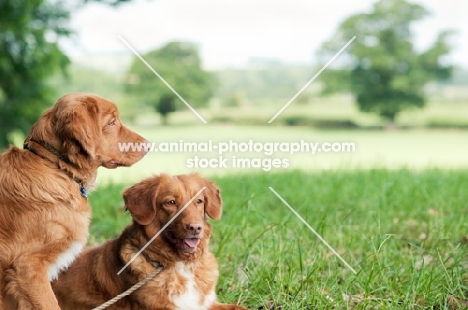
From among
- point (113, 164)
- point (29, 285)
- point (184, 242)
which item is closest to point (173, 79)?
point (113, 164)

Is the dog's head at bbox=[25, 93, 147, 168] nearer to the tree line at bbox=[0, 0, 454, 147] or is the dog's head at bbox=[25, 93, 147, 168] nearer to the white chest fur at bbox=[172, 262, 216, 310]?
the white chest fur at bbox=[172, 262, 216, 310]

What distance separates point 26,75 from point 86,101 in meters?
10.5

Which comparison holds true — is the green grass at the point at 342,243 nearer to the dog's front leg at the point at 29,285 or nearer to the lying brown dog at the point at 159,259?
the lying brown dog at the point at 159,259

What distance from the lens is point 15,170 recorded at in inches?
135

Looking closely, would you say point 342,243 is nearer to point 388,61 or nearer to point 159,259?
point 159,259

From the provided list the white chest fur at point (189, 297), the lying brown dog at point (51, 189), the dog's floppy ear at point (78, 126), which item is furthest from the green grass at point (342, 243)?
the dog's floppy ear at point (78, 126)

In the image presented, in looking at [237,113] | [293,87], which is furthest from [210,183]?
[293,87]

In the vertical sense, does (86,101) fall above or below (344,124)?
above

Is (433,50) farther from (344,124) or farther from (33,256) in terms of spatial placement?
(33,256)

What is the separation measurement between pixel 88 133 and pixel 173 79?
14.9 meters

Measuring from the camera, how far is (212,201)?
3463mm

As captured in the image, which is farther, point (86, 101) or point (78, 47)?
point (78, 47)

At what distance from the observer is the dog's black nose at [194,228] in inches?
126

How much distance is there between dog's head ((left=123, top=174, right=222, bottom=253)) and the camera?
3285 millimetres
